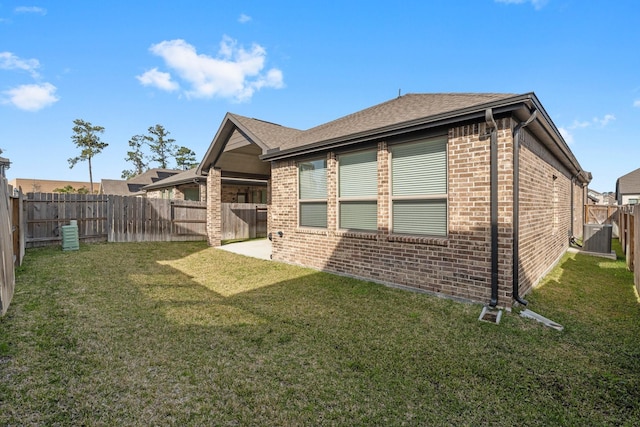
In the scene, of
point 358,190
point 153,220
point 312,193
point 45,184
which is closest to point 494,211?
point 358,190

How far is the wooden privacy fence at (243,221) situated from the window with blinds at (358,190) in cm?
860

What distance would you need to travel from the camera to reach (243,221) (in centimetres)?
1470

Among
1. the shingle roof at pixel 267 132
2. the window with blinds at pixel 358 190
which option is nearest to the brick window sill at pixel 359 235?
the window with blinds at pixel 358 190

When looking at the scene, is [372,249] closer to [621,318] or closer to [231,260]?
[621,318]

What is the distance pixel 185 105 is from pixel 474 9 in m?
17.6

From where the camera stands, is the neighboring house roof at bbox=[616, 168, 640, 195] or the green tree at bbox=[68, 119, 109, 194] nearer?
the neighboring house roof at bbox=[616, 168, 640, 195]

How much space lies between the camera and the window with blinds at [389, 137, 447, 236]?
5344mm

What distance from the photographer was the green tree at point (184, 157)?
48094mm

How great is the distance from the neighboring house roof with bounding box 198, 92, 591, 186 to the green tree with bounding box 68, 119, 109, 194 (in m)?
39.4

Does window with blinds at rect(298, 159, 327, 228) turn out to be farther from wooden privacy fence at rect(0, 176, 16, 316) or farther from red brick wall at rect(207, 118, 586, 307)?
wooden privacy fence at rect(0, 176, 16, 316)

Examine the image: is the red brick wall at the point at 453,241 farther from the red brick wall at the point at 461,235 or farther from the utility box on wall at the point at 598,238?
the utility box on wall at the point at 598,238

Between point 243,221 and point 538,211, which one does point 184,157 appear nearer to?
point 243,221

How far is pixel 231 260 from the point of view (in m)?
9.02

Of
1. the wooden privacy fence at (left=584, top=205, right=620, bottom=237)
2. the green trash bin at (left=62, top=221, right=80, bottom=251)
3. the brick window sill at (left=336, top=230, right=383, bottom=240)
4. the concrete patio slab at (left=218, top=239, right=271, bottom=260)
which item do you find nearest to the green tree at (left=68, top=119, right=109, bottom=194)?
the green trash bin at (left=62, top=221, right=80, bottom=251)
